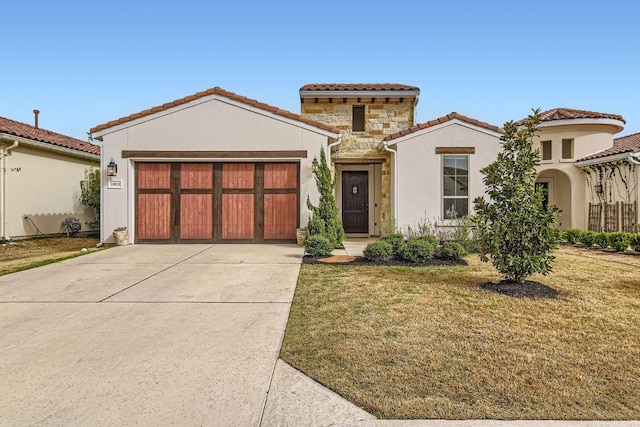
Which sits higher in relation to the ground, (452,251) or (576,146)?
(576,146)

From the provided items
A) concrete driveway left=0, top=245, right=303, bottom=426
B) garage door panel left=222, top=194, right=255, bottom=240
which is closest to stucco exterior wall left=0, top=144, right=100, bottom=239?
concrete driveway left=0, top=245, right=303, bottom=426

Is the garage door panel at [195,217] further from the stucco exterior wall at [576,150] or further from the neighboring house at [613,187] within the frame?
the neighboring house at [613,187]

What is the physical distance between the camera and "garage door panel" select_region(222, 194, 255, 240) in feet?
33.6

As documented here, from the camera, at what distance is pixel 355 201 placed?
13.0 meters

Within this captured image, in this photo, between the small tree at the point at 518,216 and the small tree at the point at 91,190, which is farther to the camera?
the small tree at the point at 91,190

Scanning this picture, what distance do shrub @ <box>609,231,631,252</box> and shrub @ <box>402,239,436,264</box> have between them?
561 centimetres

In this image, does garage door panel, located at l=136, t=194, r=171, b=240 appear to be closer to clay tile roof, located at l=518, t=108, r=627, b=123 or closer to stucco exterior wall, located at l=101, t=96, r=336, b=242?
stucco exterior wall, located at l=101, t=96, r=336, b=242

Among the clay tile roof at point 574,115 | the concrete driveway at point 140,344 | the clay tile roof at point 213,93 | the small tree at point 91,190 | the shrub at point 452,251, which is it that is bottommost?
the concrete driveway at point 140,344

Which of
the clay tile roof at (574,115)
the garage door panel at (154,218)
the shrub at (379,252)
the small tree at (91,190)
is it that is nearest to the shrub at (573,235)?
the clay tile roof at (574,115)

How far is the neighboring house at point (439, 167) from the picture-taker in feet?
34.7

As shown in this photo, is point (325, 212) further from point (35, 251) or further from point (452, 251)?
point (35, 251)

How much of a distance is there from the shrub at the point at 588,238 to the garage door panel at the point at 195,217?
10.5 meters

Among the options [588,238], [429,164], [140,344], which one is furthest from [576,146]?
[140,344]

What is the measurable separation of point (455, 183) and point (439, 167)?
0.66m
